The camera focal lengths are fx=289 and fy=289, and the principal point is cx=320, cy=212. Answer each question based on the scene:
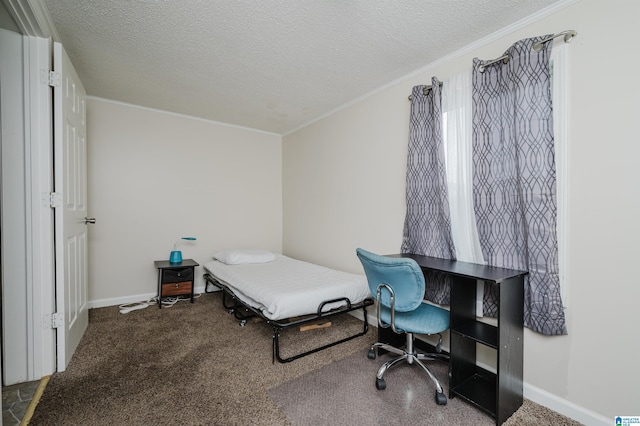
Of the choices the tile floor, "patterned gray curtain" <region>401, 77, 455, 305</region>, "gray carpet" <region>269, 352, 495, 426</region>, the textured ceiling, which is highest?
the textured ceiling

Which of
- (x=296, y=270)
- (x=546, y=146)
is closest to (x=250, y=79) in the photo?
(x=296, y=270)

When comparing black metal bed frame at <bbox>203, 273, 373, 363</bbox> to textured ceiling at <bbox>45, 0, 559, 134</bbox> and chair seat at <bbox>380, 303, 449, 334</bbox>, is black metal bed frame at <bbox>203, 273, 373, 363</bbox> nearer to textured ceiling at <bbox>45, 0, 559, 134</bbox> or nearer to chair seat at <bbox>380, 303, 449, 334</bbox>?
chair seat at <bbox>380, 303, 449, 334</bbox>

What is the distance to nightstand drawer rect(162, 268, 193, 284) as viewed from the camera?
3.47 metres

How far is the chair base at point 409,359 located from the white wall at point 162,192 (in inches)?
109

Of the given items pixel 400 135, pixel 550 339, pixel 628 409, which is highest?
pixel 400 135

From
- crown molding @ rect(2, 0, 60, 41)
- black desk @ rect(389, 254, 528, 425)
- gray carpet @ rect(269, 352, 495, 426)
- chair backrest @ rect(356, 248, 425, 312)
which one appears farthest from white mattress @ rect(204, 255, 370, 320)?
crown molding @ rect(2, 0, 60, 41)

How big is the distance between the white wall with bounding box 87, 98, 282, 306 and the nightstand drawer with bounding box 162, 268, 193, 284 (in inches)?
15.8

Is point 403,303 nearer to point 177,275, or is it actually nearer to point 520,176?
point 520,176

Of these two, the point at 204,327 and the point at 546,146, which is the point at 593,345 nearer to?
the point at 546,146

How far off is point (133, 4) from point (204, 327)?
8.84 feet

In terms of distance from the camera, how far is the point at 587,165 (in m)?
1.69

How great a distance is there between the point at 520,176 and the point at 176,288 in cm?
366

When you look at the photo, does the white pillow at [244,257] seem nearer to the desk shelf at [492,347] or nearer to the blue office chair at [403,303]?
the blue office chair at [403,303]

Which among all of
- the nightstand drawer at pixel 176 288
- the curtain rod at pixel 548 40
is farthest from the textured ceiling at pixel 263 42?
the nightstand drawer at pixel 176 288
